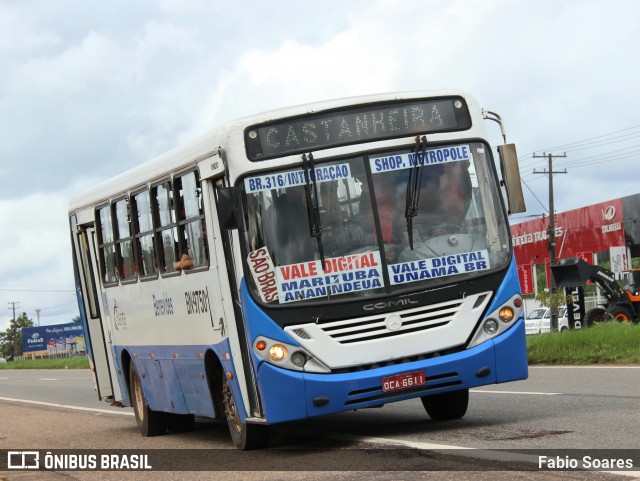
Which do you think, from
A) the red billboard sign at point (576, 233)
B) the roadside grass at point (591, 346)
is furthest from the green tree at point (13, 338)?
the roadside grass at point (591, 346)

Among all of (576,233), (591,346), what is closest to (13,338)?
(576,233)

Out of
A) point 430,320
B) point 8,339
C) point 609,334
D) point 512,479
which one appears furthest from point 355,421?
point 8,339

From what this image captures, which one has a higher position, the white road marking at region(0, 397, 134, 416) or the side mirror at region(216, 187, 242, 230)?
the side mirror at region(216, 187, 242, 230)

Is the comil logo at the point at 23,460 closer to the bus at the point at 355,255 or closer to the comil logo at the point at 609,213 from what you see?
the bus at the point at 355,255

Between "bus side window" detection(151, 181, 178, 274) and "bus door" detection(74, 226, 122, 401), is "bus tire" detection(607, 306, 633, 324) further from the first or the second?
"bus side window" detection(151, 181, 178, 274)

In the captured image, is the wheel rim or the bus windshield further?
the wheel rim

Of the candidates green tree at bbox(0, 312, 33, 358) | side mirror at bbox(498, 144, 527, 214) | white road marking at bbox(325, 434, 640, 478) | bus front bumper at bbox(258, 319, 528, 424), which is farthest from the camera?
green tree at bbox(0, 312, 33, 358)

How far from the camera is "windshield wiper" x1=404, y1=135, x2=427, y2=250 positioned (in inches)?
423

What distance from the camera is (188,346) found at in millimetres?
12508

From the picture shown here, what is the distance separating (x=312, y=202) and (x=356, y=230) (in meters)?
0.46

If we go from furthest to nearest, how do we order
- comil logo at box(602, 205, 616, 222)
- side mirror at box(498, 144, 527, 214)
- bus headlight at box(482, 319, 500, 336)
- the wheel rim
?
comil logo at box(602, 205, 616, 222) → the wheel rim → side mirror at box(498, 144, 527, 214) → bus headlight at box(482, 319, 500, 336)

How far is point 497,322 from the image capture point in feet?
35.9

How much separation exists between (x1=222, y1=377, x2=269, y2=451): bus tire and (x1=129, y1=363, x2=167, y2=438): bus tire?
3.20m

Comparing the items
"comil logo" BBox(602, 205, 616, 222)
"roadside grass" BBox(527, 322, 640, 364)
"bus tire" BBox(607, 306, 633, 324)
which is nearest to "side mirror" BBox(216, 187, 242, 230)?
"roadside grass" BBox(527, 322, 640, 364)
